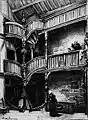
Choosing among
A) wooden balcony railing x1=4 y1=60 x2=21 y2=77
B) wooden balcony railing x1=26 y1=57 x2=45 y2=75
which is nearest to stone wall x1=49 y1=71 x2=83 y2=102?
wooden balcony railing x1=26 y1=57 x2=45 y2=75

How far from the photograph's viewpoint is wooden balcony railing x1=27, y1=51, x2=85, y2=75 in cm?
1334

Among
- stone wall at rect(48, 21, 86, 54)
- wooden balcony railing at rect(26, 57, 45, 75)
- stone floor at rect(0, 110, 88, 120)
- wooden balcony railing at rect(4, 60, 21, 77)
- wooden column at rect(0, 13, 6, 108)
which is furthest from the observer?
wooden balcony railing at rect(4, 60, 21, 77)

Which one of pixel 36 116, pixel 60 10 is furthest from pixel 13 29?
pixel 36 116

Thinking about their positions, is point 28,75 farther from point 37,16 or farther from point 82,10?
point 82,10

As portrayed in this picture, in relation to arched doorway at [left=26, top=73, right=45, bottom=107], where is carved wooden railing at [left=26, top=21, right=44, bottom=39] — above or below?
above

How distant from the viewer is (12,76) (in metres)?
17.5

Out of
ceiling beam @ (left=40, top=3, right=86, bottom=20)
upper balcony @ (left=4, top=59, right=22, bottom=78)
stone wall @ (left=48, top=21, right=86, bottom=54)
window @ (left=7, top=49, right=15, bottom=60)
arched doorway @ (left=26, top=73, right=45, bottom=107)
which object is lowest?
arched doorway @ (left=26, top=73, right=45, bottom=107)

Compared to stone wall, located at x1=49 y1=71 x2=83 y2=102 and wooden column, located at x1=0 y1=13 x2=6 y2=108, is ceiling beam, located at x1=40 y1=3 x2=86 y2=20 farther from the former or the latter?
stone wall, located at x1=49 y1=71 x2=83 y2=102

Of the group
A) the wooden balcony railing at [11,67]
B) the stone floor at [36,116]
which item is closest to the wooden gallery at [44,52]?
the wooden balcony railing at [11,67]

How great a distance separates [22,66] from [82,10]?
266 inches

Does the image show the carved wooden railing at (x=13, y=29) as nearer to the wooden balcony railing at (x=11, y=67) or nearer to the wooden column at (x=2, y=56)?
the wooden column at (x=2, y=56)

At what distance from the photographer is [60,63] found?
14.4 metres

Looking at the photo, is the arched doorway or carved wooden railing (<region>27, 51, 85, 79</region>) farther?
the arched doorway

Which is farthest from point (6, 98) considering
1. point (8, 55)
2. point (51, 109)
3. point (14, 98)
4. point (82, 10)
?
point (82, 10)
